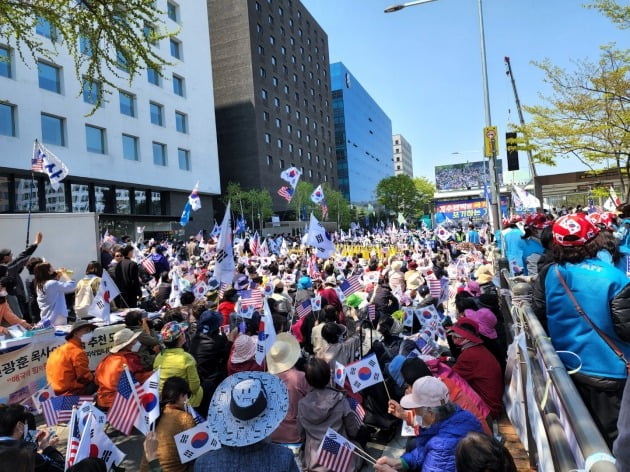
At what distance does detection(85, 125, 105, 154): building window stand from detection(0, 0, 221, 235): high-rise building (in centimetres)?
6

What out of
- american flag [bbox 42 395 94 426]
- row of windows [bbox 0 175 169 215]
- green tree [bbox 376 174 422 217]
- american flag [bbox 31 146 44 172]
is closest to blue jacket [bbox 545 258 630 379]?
american flag [bbox 42 395 94 426]

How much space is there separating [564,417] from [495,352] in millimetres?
3537

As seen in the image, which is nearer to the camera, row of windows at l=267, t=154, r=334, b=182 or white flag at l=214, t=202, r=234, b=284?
white flag at l=214, t=202, r=234, b=284

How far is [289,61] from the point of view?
6262cm

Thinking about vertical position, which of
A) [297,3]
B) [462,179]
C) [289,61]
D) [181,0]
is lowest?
[462,179]

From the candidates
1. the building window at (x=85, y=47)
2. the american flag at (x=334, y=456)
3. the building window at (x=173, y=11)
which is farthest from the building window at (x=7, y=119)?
the american flag at (x=334, y=456)

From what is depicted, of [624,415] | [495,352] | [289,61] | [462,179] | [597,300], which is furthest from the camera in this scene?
[462,179]

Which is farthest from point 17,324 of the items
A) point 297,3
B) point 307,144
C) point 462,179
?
point 462,179

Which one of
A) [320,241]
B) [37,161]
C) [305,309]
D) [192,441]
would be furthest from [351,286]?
[37,161]

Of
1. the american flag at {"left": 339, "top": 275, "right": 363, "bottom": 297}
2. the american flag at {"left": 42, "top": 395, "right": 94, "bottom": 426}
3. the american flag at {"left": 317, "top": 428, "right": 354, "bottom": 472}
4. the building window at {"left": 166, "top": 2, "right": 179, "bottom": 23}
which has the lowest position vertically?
the american flag at {"left": 317, "top": 428, "right": 354, "bottom": 472}

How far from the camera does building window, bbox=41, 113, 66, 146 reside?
2483cm

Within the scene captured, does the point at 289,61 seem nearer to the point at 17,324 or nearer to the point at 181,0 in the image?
the point at 181,0

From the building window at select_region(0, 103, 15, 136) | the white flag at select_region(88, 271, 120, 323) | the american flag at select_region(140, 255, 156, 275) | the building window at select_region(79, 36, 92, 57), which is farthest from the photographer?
the building window at select_region(0, 103, 15, 136)

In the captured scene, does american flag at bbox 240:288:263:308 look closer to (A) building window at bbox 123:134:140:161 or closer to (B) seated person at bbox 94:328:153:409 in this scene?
(B) seated person at bbox 94:328:153:409
